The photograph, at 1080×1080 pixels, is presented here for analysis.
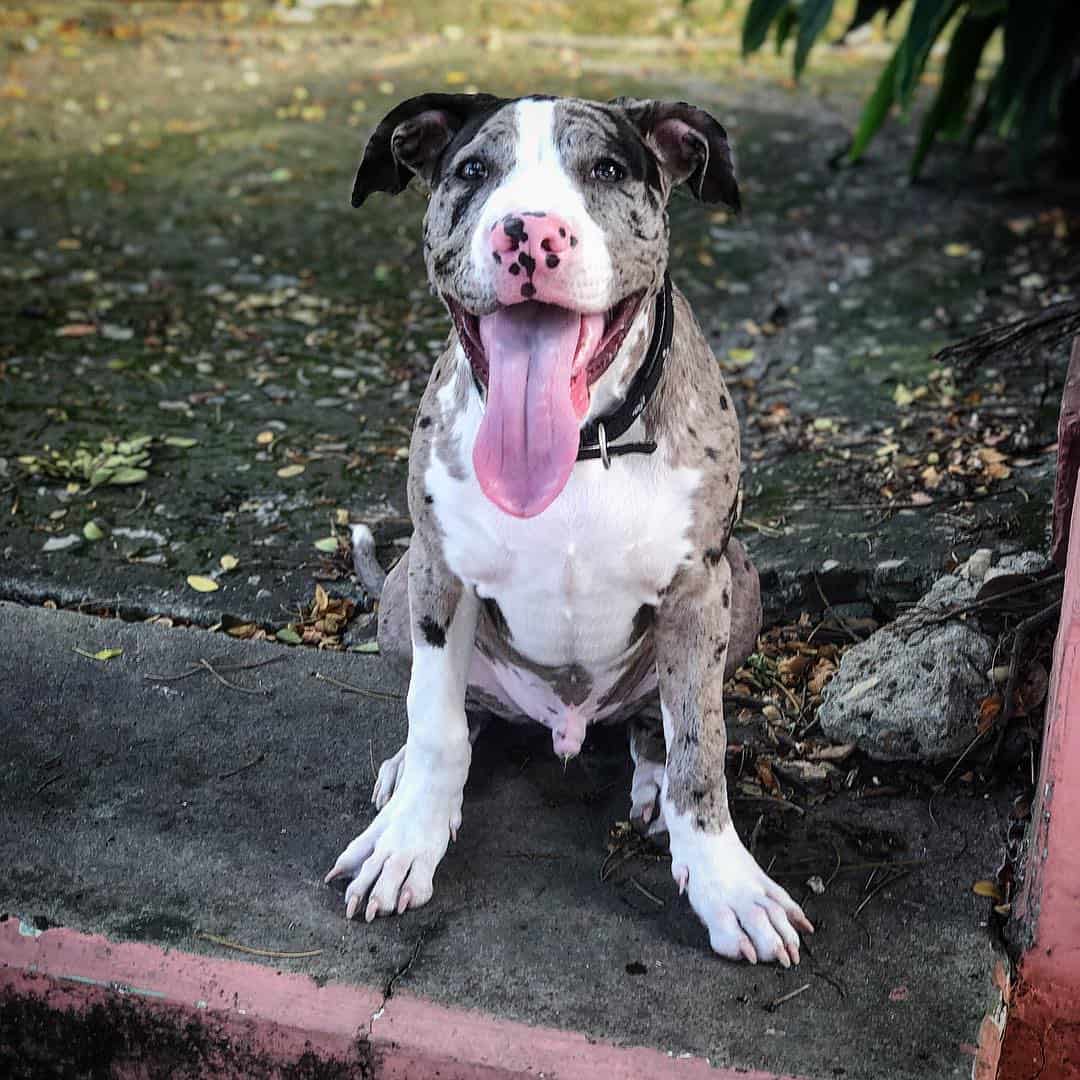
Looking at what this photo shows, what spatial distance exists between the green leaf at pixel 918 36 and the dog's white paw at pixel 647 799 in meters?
3.89

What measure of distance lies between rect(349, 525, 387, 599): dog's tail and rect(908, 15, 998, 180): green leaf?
13.4 feet

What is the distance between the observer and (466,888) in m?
2.86

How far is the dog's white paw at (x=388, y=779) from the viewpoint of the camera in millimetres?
3082

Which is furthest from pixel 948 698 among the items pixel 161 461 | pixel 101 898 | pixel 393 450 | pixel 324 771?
pixel 161 461

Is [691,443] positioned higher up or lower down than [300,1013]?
higher up

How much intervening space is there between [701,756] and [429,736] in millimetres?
542

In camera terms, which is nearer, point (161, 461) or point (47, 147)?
point (161, 461)

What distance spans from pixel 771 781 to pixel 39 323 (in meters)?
3.92

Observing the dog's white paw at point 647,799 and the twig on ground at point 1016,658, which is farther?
the twig on ground at point 1016,658

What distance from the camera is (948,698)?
3193 millimetres

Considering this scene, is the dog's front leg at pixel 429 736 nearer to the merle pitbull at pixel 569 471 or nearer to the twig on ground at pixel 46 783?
the merle pitbull at pixel 569 471

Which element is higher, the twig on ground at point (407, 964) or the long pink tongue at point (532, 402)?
the long pink tongue at point (532, 402)

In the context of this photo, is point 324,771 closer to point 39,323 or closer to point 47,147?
point 39,323

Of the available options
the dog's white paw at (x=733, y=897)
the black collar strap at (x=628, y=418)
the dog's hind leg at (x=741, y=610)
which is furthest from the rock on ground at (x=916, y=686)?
the black collar strap at (x=628, y=418)
